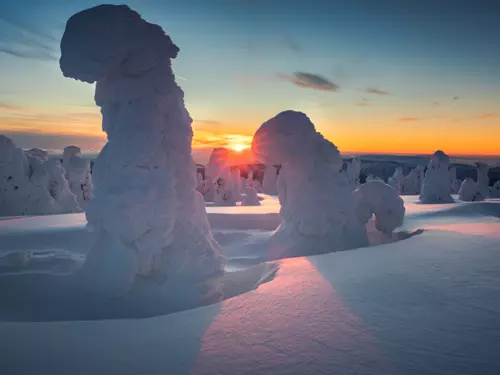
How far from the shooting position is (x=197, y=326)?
3357 millimetres

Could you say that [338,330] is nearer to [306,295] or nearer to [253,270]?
[306,295]

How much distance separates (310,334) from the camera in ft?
9.79

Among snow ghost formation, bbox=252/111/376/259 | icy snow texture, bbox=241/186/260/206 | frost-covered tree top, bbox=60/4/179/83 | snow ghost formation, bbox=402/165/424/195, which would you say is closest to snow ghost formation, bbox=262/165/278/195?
icy snow texture, bbox=241/186/260/206

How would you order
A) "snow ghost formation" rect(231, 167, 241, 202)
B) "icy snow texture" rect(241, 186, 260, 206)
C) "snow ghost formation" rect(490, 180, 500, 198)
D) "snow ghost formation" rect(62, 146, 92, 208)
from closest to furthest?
"icy snow texture" rect(241, 186, 260, 206) → "snow ghost formation" rect(62, 146, 92, 208) → "snow ghost formation" rect(231, 167, 241, 202) → "snow ghost formation" rect(490, 180, 500, 198)

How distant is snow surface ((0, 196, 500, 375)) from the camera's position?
2.51 metres

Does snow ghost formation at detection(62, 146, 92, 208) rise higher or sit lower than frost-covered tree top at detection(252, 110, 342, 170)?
lower

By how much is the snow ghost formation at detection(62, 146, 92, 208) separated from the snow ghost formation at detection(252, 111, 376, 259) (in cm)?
2103

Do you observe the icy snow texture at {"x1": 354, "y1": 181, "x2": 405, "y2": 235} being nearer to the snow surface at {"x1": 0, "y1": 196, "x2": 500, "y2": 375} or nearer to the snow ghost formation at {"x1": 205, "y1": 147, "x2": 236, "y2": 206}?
the snow surface at {"x1": 0, "y1": 196, "x2": 500, "y2": 375}

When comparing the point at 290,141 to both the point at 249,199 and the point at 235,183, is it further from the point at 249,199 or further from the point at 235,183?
the point at 235,183

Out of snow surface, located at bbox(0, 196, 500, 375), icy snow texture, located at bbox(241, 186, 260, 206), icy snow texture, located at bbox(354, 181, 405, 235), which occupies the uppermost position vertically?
icy snow texture, located at bbox(354, 181, 405, 235)

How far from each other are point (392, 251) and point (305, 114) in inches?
206

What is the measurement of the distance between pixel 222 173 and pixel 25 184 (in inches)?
551

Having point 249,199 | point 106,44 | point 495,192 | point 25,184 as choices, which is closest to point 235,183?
point 249,199

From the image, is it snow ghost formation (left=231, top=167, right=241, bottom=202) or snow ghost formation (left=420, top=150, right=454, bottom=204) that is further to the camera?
snow ghost formation (left=231, top=167, right=241, bottom=202)
